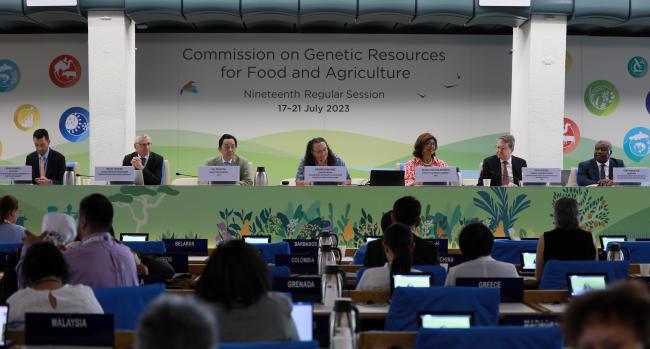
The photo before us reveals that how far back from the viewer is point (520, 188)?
9.79m

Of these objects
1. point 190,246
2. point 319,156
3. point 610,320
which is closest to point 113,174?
point 190,246

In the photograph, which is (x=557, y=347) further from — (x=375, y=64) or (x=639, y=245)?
(x=375, y=64)

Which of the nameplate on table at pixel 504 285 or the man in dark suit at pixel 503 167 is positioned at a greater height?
the man in dark suit at pixel 503 167

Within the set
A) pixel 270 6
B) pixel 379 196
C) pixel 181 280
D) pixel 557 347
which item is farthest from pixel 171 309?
pixel 270 6

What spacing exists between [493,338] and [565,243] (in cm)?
345

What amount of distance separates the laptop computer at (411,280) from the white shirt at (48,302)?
1.82m

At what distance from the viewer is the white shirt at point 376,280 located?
542 centimetres

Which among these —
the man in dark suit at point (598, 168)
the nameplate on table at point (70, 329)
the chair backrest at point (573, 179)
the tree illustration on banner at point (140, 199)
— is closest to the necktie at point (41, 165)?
the tree illustration on banner at point (140, 199)

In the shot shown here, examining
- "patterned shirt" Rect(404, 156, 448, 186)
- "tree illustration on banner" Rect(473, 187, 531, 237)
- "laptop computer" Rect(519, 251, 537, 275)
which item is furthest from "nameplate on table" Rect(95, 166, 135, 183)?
"laptop computer" Rect(519, 251, 537, 275)

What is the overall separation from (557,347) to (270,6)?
10164mm

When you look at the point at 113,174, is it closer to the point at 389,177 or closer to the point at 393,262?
the point at 389,177

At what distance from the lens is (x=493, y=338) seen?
319 centimetres

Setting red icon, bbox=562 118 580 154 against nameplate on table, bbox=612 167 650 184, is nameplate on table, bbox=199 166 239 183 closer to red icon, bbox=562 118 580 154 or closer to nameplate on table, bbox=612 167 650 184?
nameplate on table, bbox=612 167 650 184

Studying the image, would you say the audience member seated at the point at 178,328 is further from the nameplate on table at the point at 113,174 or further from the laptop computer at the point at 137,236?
the nameplate on table at the point at 113,174
